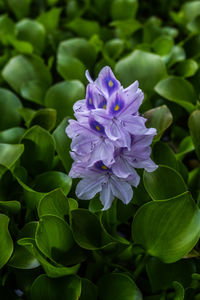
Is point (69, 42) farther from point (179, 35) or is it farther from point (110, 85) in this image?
point (110, 85)

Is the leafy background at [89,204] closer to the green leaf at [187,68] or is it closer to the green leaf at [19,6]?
the green leaf at [187,68]

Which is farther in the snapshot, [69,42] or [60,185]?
[69,42]

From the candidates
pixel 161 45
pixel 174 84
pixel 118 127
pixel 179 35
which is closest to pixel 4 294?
pixel 118 127

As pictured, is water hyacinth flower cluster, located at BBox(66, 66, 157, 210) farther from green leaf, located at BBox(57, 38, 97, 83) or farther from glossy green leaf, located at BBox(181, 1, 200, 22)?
glossy green leaf, located at BBox(181, 1, 200, 22)

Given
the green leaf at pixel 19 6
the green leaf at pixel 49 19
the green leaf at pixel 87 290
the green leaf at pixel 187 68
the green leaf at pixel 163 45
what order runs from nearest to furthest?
the green leaf at pixel 87 290
the green leaf at pixel 187 68
the green leaf at pixel 163 45
the green leaf at pixel 49 19
the green leaf at pixel 19 6

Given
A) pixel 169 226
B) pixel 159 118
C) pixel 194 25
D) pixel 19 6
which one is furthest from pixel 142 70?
pixel 19 6

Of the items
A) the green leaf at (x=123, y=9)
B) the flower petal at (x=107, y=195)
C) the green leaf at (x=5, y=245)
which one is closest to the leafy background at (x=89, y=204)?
the green leaf at (x=5, y=245)
